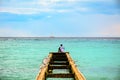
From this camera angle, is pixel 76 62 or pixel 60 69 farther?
pixel 76 62

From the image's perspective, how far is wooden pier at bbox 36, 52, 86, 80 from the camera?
620cm

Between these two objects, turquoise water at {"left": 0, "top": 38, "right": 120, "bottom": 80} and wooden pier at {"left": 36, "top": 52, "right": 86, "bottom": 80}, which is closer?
wooden pier at {"left": 36, "top": 52, "right": 86, "bottom": 80}

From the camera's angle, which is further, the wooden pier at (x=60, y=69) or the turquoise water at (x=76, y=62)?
the turquoise water at (x=76, y=62)

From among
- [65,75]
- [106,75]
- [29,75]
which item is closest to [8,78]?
[29,75]

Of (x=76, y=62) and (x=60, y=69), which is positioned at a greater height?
(x=60, y=69)

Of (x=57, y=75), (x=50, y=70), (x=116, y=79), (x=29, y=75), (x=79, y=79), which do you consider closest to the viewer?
(x=79, y=79)

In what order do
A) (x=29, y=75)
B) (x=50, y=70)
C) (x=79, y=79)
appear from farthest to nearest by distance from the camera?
(x=29, y=75) < (x=50, y=70) < (x=79, y=79)

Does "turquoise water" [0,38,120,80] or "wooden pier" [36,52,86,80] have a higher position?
"wooden pier" [36,52,86,80]

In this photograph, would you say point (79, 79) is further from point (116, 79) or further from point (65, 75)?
point (116, 79)

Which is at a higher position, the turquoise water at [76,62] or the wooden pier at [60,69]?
the wooden pier at [60,69]

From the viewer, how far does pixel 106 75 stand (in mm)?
11070

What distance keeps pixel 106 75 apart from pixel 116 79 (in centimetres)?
93

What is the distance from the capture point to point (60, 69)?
355 inches

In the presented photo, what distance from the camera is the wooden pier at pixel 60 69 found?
20.3ft
